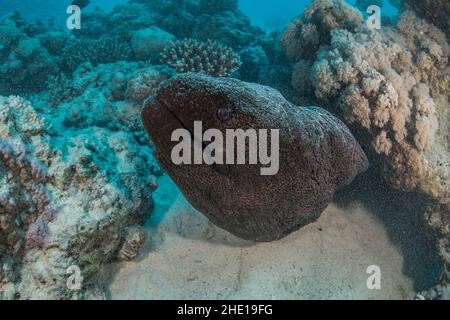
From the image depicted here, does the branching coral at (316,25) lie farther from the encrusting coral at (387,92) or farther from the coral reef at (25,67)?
the coral reef at (25,67)

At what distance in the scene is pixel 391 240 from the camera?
15.8 feet

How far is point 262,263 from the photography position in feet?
12.3

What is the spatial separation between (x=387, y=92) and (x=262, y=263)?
2.75m

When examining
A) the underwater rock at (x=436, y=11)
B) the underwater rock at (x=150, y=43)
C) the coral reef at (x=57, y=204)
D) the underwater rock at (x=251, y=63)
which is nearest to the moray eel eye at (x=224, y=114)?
the coral reef at (x=57, y=204)

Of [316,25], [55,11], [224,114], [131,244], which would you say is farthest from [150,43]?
[55,11]

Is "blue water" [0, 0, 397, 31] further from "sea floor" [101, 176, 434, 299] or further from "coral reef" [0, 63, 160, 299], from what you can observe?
"coral reef" [0, 63, 160, 299]

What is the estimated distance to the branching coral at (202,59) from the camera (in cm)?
676

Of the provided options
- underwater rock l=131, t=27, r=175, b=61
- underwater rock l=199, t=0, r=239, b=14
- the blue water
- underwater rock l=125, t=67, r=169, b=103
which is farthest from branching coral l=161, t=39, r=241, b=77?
the blue water

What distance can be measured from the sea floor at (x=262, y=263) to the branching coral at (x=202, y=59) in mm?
3053

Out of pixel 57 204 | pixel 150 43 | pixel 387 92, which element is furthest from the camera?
pixel 150 43

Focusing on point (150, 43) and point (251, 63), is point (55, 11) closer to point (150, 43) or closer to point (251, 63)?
point (150, 43)

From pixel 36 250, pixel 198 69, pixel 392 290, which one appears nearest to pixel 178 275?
pixel 36 250

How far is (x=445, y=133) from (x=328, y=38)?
2.47 m

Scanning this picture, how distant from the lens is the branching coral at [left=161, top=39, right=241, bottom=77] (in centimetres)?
676
